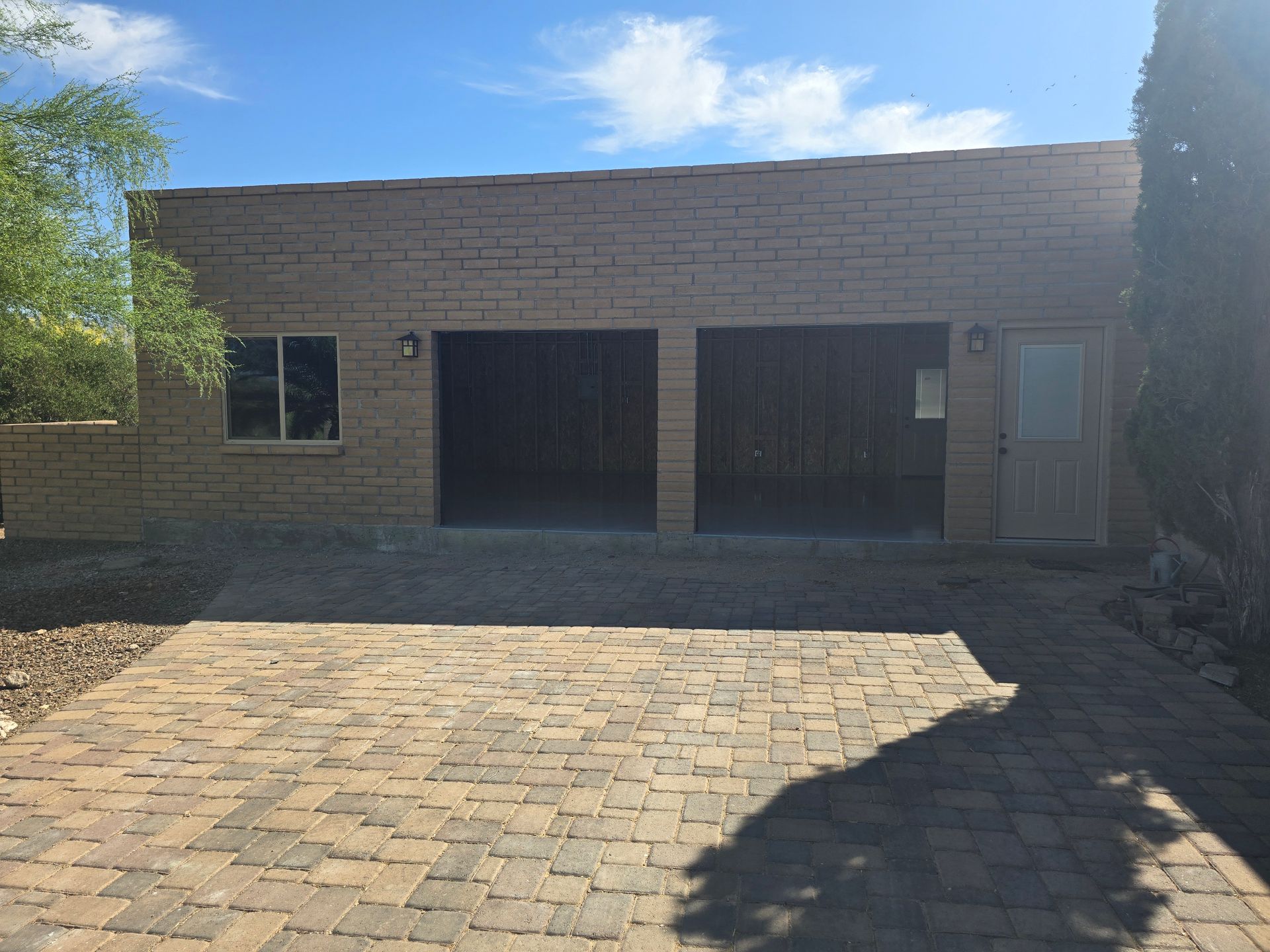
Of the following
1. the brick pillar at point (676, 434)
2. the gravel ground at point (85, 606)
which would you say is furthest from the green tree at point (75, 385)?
the brick pillar at point (676, 434)

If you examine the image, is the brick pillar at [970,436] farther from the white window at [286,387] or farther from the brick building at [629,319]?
the white window at [286,387]

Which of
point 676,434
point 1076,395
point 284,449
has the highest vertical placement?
point 1076,395

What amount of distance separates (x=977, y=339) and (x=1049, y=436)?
1263 millimetres

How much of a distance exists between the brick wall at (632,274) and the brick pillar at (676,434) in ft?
0.07

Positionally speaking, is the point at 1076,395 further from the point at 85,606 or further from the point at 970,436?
the point at 85,606

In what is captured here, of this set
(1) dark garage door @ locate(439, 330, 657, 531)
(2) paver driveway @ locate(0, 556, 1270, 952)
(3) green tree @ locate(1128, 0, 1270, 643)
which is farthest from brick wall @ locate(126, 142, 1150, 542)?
(1) dark garage door @ locate(439, 330, 657, 531)

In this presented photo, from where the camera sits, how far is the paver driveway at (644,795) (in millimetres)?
2943

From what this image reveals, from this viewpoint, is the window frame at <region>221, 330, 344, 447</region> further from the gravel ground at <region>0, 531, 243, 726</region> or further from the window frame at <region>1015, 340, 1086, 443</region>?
the window frame at <region>1015, 340, 1086, 443</region>

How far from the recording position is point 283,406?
1023cm

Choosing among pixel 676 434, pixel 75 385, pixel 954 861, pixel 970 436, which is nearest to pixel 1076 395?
pixel 970 436

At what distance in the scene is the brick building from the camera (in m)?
8.80

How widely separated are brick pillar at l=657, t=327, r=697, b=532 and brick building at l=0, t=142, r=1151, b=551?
3cm

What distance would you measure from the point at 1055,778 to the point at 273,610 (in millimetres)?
5918

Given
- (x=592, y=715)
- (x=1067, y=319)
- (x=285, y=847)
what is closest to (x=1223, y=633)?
(x=1067, y=319)
